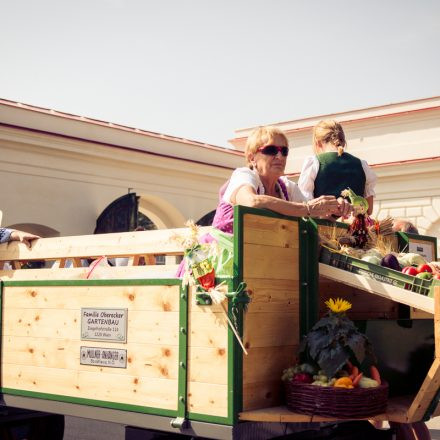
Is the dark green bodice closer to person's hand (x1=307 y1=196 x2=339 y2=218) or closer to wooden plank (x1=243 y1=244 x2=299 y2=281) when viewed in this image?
person's hand (x1=307 y1=196 x2=339 y2=218)

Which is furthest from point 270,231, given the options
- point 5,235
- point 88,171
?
point 88,171

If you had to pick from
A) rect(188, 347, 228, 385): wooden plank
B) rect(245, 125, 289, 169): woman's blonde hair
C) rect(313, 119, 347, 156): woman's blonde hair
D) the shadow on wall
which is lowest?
rect(188, 347, 228, 385): wooden plank

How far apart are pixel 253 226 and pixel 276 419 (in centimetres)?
90

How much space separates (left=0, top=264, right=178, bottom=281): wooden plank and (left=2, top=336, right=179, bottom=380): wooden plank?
404 mm

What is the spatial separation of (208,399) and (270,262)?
2.36 feet

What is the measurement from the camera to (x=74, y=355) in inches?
170

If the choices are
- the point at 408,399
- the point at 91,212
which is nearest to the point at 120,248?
the point at 408,399

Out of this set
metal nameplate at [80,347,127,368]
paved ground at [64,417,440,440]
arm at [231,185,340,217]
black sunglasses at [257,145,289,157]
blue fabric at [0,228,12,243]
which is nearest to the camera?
arm at [231,185,340,217]

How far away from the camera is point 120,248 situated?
4621 millimetres

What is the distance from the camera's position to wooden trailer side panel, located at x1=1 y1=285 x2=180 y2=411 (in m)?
3.89

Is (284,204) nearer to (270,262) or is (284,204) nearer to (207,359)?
(270,262)

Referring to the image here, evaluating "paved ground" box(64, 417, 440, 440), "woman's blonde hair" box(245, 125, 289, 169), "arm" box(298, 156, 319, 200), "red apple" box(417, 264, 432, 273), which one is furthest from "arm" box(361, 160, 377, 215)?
"paved ground" box(64, 417, 440, 440)

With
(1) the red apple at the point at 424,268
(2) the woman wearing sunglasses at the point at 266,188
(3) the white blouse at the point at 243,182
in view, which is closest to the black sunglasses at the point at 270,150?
(2) the woman wearing sunglasses at the point at 266,188

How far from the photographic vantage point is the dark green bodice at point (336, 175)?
5.05 metres
